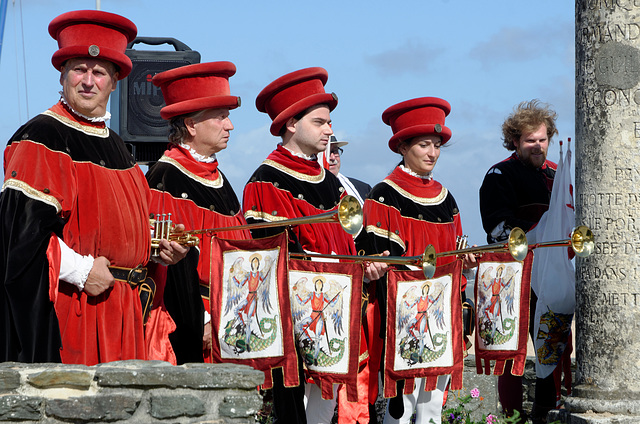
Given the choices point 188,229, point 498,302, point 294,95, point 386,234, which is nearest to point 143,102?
point 294,95

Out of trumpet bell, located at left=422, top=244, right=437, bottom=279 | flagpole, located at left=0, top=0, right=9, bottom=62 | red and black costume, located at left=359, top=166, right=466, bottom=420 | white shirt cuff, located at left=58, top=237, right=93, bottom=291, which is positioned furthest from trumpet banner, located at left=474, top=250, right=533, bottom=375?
flagpole, located at left=0, top=0, right=9, bottom=62

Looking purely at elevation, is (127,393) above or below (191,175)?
below

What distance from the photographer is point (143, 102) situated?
8195 millimetres

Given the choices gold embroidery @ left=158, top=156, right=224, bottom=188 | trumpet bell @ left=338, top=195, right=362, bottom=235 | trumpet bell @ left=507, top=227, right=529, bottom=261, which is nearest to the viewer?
trumpet bell @ left=338, top=195, right=362, bottom=235

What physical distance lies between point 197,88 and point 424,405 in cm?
248

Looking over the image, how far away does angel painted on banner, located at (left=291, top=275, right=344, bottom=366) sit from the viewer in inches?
251

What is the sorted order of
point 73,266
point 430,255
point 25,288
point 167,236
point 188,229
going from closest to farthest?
point 25,288
point 73,266
point 167,236
point 188,229
point 430,255

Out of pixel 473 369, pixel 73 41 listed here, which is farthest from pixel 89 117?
pixel 473 369

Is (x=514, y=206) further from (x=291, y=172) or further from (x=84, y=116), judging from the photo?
(x=84, y=116)

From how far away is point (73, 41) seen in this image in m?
5.49

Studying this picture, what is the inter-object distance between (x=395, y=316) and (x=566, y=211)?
200 centimetres

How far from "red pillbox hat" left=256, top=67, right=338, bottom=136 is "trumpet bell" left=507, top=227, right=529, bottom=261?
1.41 meters

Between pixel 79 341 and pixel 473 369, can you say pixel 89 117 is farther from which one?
pixel 473 369

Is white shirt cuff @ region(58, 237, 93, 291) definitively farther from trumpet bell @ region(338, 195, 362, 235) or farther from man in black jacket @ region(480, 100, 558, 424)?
man in black jacket @ region(480, 100, 558, 424)
